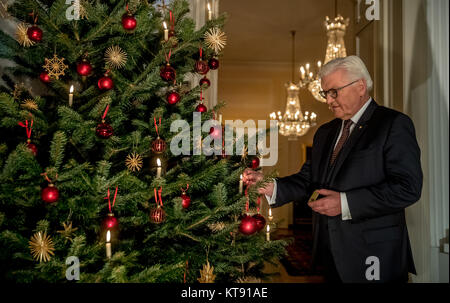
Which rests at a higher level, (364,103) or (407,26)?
(407,26)

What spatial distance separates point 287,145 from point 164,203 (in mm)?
7750

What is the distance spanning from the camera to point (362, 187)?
141 cm

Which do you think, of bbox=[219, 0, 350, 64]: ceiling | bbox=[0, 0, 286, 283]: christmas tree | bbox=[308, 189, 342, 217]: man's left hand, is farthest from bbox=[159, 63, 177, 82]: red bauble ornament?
bbox=[219, 0, 350, 64]: ceiling

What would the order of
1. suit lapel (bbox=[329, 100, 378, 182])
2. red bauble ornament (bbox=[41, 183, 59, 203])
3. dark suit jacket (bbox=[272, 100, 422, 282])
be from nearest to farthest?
red bauble ornament (bbox=[41, 183, 59, 203]) < dark suit jacket (bbox=[272, 100, 422, 282]) < suit lapel (bbox=[329, 100, 378, 182])

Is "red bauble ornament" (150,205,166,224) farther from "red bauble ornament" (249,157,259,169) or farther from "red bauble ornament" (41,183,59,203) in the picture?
"red bauble ornament" (249,157,259,169)

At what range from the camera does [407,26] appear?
221cm

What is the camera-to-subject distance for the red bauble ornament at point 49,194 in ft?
2.43

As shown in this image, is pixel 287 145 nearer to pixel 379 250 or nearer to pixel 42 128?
pixel 379 250

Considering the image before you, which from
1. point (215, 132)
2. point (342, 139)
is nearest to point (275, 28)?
point (342, 139)

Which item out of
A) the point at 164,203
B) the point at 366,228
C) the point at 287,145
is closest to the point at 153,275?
the point at 164,203

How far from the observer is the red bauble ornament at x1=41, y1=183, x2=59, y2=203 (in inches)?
29.2

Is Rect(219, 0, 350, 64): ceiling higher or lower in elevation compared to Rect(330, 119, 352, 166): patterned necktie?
higher

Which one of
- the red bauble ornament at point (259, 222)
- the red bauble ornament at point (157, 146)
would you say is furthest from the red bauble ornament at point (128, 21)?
the red bauble ornament at point (259, 222)

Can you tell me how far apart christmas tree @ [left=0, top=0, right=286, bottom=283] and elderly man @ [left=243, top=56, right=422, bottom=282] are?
27cm
